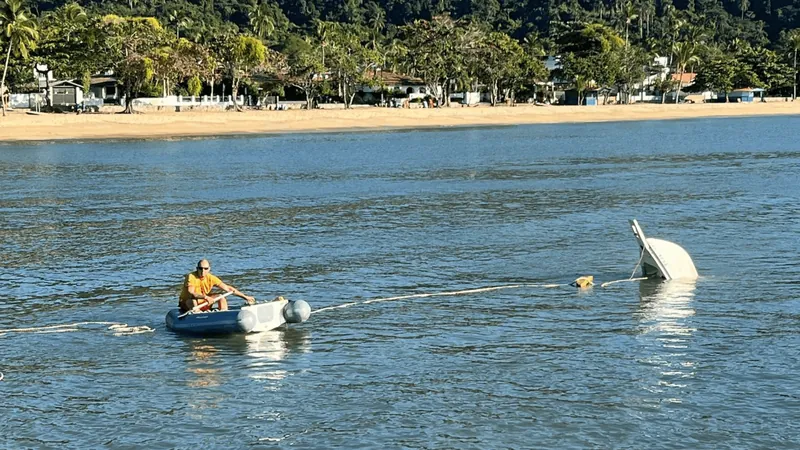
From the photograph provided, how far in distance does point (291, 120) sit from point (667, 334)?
9368 cm

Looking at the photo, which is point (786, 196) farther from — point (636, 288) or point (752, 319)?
point (752, 319)

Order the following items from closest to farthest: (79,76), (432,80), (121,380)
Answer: (121,380)
(79,76)
(432,80)

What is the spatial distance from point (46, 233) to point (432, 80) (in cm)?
10202

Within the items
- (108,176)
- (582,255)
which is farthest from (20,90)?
(582,255)

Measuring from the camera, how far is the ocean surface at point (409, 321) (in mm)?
15617

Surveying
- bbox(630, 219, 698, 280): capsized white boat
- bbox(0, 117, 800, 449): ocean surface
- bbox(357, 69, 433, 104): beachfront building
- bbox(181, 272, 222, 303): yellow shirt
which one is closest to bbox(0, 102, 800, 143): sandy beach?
bbox(357, 69, 433, 104): beachfront building

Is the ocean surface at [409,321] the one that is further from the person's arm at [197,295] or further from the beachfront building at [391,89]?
the beachfront building at [391,89]

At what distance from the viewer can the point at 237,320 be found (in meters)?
20.4

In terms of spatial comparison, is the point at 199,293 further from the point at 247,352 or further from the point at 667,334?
the point at 667,334

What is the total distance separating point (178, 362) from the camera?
19141mm

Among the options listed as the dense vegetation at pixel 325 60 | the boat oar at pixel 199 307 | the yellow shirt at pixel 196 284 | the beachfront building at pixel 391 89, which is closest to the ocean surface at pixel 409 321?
the boat oar at pixel 199 307

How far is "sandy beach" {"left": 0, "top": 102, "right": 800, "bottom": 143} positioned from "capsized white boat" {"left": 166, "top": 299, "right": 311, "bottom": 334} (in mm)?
73763

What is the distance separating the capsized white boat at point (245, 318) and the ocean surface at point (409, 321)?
11.5 inches

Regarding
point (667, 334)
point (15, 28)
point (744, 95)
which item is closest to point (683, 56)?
point (744, 95)
